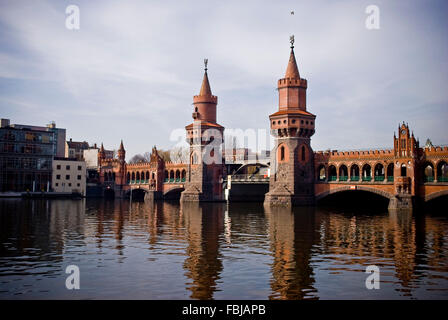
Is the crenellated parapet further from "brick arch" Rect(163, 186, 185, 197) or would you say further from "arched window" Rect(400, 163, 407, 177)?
"brick arch" Rect(163, 186, 185, 197)

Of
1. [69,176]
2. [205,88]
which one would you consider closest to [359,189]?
[205,88]

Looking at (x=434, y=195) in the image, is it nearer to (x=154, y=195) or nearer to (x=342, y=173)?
(x=342, y=173)

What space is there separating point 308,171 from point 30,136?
7826cm

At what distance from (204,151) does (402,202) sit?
41041mm

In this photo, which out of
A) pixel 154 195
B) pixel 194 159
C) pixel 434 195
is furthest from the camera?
pixel 154 195

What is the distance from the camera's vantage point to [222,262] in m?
22.1

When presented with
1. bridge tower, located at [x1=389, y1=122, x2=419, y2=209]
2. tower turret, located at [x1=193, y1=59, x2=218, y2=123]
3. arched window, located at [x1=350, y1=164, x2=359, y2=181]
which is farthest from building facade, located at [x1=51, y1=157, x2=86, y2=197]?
bridge tower, located at [x1=389, y1=122, x2=419, y2=209]

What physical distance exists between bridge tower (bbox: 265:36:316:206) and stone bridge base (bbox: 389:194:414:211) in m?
15.6

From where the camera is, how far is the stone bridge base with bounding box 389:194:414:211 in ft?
202

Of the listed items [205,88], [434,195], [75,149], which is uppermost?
[205,88]

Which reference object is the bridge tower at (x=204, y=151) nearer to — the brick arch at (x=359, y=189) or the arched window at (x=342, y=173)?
the brick arch at (x=359, y=189)

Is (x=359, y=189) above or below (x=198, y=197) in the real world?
above

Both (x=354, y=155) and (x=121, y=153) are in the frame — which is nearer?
(x=354, y=155)
